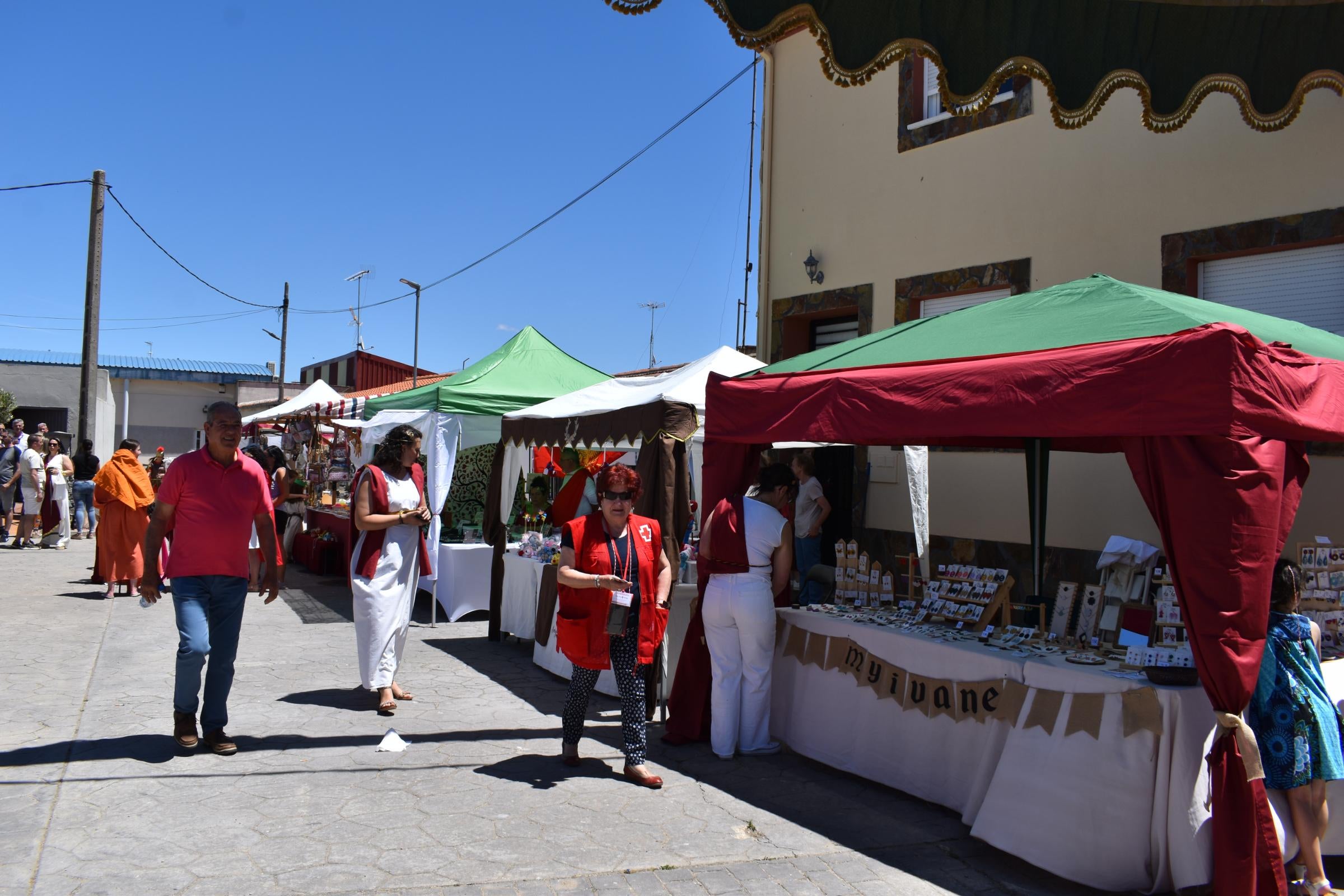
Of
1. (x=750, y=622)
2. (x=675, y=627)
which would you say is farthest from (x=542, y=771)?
(x=675, y=627)

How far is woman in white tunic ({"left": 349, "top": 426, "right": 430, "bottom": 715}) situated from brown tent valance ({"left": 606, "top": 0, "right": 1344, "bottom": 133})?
3.45 metres

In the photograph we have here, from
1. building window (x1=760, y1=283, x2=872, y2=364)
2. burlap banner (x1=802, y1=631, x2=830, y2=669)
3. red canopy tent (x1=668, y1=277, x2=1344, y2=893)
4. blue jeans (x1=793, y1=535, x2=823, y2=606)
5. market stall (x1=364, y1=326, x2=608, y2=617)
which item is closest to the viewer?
red canopy tent (x1=668, y1=277, x2=1344, y2=893)

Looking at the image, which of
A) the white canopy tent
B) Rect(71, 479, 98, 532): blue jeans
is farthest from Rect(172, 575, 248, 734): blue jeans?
Rect(71, 479, 98, 532): blue jeans

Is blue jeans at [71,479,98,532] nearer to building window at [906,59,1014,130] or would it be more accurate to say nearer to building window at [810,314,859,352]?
building window at [810,314,859,352]

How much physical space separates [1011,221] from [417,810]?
7505 mm

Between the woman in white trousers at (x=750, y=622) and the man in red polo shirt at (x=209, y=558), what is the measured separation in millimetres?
2556

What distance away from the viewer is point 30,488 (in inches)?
622

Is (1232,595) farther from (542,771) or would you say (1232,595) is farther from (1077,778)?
(542,771)

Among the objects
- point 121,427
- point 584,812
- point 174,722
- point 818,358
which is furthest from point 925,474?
point 121,427

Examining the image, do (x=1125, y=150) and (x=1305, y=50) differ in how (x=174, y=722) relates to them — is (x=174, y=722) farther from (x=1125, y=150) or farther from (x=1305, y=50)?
(x=1125, y=150)

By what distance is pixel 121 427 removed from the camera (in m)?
37.2

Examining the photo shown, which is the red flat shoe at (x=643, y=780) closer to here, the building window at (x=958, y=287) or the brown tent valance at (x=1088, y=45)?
the brown tent valance at (x=1088, y=45)

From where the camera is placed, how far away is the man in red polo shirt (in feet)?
17.5

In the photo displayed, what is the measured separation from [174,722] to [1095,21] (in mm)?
6247
